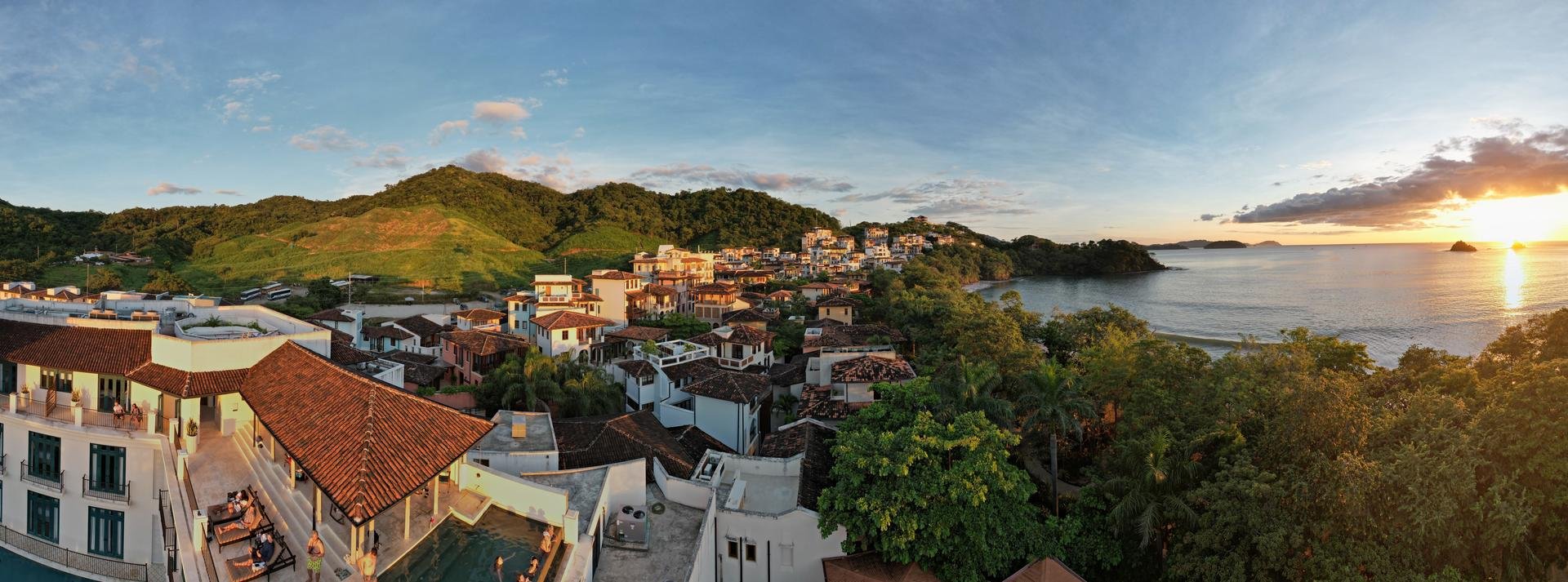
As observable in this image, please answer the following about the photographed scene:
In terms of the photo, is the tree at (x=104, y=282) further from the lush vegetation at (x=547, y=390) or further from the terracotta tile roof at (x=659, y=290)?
the lush vegetation at (x=547, y=390)

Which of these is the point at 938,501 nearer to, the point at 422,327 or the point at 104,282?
the point at 422,327

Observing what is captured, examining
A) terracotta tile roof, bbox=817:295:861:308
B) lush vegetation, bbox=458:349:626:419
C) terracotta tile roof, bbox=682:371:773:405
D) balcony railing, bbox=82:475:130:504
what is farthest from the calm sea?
balcony railing, bbox=82:475:130:504

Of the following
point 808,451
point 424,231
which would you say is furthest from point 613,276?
point 424,231

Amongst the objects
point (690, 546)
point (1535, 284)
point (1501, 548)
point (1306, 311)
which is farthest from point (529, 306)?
point (1535, 284)

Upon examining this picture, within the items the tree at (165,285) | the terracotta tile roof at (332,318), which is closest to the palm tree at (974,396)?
the terracotta tile roof at (332,318)

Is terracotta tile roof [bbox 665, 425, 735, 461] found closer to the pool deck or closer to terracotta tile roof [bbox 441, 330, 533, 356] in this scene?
the pool deck

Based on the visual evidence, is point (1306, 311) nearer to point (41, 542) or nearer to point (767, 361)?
point (767, 361)
